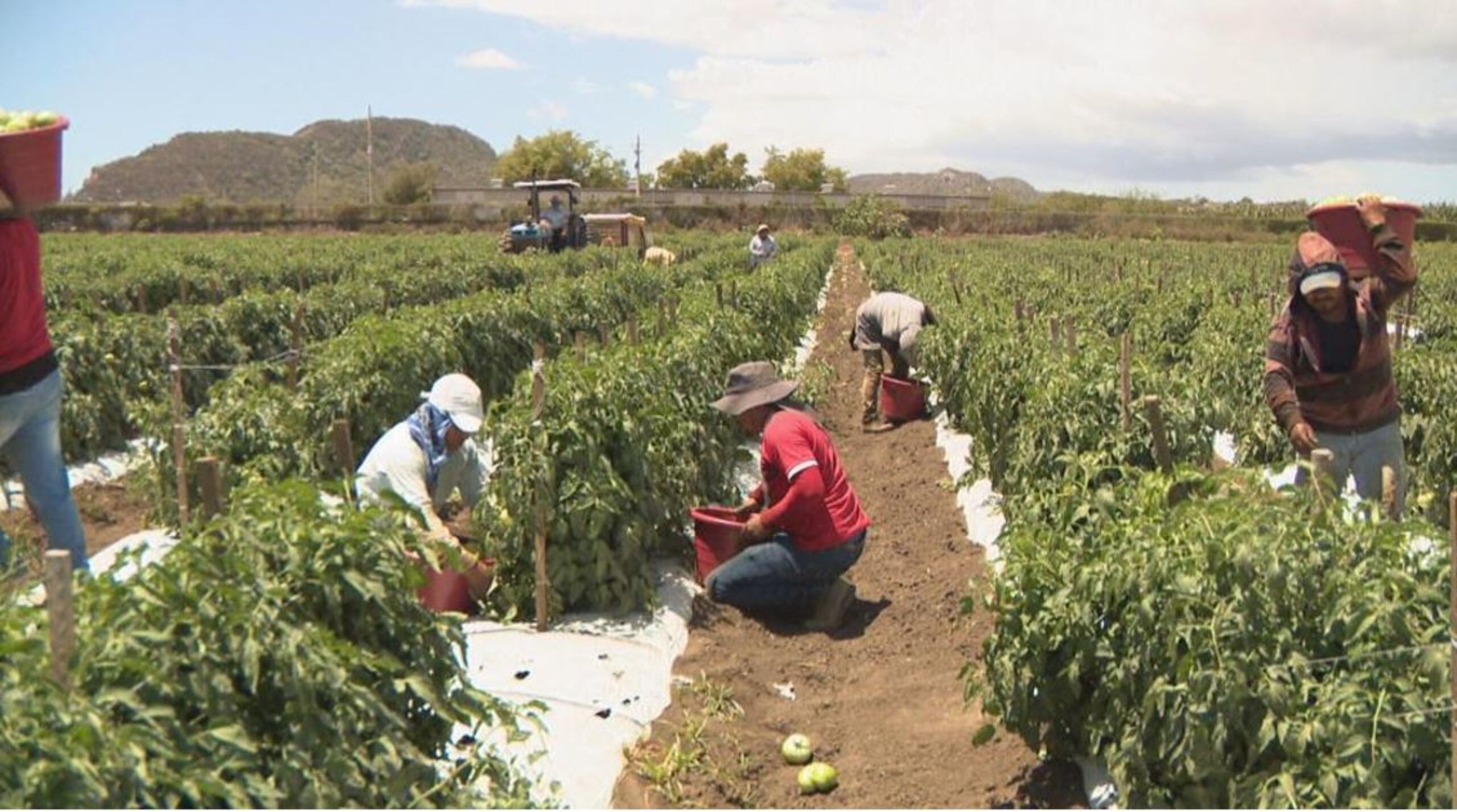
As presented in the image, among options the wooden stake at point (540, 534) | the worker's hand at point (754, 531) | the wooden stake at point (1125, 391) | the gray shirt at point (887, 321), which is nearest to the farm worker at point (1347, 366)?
the wooden stake at point (1125, 391)

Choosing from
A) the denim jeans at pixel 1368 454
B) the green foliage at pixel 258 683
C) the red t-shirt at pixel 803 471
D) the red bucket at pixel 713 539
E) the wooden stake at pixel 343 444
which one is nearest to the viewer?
the green foliage at pixel 258 683

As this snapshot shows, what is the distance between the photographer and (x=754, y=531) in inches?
275

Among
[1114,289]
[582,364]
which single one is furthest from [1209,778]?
[1114,289]

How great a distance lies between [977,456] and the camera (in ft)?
32.7

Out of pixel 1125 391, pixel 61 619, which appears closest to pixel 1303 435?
pixel 1125 391

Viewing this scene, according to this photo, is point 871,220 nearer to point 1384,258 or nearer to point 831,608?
point 831,608

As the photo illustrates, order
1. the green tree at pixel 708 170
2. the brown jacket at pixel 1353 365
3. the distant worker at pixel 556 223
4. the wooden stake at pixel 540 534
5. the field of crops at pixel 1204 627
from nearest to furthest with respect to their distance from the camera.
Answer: the field of crops at pixel 1204 627
the brown jacket at pixel 1353 365
the wooden stake at pixel 540 534
the distant worker at pixel 556 223
the green tree at pixel 708 170

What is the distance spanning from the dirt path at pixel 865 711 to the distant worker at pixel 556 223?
2230 cm

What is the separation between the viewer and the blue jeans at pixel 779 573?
22.9ft

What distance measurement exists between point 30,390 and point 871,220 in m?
59.6

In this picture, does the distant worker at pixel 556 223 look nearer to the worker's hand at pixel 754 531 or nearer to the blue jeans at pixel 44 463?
the worker's hand at pixel 754 531

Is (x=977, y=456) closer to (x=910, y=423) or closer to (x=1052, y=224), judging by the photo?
(x=910, y=423)

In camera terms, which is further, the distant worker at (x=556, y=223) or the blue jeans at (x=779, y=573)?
the distant worker at (x=556, y=223)

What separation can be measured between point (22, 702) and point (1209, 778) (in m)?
3.14
